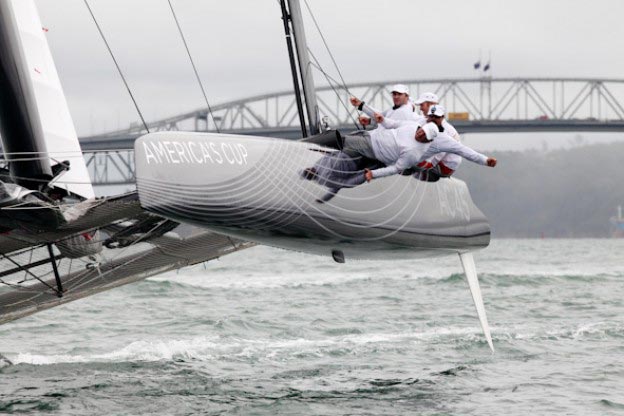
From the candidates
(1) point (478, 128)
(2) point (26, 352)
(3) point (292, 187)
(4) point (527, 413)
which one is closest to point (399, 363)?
(4) point (527, 413)

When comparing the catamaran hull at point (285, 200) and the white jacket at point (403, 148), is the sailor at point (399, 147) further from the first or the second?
the catamaran hull at point (285, 200)

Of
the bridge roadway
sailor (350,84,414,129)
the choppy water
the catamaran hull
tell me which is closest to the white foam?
the choppy water

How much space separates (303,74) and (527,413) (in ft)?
11.1

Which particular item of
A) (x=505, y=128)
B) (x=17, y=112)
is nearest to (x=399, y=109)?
(x=17, y=112)

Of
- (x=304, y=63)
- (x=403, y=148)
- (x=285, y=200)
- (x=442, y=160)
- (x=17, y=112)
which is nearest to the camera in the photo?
(x=285, y=200)

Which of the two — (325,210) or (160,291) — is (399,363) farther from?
(160,291)

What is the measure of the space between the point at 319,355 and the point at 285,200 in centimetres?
389

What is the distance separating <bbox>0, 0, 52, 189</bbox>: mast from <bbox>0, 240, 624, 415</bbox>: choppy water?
1833 millimetres

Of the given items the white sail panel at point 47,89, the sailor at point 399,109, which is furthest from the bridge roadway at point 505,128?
the sailor at point 399,109

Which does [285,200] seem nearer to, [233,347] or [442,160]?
[442,160]

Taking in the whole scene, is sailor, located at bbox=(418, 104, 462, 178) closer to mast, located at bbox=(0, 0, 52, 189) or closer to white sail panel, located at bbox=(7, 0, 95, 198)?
mast, located at bbox=(0, 0, 52, 189)

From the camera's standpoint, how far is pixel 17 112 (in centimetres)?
947

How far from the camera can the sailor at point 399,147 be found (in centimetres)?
915

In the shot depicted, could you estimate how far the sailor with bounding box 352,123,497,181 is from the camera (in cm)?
915
